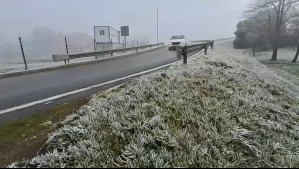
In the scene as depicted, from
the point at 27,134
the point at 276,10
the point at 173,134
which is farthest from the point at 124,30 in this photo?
the point at 173,134

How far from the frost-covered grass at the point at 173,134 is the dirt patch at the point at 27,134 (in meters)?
0.28

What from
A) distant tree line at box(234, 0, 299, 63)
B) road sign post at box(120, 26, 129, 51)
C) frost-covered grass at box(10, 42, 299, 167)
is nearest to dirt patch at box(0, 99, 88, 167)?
frost-covered grass at box(10, 42, 299, 167)

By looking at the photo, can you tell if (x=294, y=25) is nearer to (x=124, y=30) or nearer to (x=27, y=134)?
(x=124, y=30)

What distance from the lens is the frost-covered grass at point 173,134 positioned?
110 inches

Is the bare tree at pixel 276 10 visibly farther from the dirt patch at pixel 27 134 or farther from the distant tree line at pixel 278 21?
the dirt patch at pixel 27 134

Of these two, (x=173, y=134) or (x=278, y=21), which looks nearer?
(x=173, y=134)

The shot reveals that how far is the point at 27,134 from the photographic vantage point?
366cm

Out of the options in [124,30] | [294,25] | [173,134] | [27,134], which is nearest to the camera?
[173,134]

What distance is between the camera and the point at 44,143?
3320mm

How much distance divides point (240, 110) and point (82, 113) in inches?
113

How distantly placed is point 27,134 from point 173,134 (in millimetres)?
2145

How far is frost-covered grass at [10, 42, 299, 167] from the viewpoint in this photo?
2.80 m

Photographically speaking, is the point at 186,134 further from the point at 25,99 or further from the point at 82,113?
the point at 25,99

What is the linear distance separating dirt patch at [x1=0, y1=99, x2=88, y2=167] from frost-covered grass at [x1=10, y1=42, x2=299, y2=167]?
28cm
